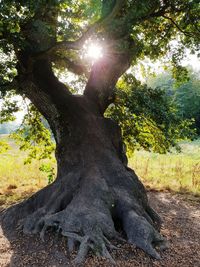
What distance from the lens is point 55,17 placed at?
24.0 feet

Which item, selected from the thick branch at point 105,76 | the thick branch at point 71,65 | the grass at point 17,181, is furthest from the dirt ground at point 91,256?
the thick branch at point 71,65

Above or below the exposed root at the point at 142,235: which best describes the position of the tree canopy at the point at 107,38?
above

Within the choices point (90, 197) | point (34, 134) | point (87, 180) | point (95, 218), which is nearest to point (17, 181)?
point (34, 134)

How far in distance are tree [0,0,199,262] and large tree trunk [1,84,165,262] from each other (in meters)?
0.02

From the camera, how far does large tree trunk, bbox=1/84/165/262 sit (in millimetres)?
6238

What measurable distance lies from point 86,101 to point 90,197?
3164mm

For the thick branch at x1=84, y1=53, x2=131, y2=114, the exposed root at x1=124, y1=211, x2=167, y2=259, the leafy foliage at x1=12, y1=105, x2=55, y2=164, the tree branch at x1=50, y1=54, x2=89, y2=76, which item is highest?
the tree branch at x1=50, y1=54, x2=89, y2=76

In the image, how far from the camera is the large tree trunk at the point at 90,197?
624 centimetres

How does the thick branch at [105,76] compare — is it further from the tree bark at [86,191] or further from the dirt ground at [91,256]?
the dirt ground at [91,256]

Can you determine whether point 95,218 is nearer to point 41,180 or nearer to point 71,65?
point 71,65

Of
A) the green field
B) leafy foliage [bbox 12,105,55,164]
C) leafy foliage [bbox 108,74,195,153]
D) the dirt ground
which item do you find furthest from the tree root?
leafy foliage [bbox 12,105,55,164]

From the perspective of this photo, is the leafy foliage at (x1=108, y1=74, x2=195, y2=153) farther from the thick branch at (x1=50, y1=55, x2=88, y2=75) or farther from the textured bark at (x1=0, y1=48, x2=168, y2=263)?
the thick branch at (x1=50, y1=55, x2=88, y2=75)

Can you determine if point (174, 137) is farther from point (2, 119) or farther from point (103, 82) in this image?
point (2, 119)

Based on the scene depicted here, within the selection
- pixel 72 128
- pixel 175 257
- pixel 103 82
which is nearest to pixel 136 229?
pixel 175 257
